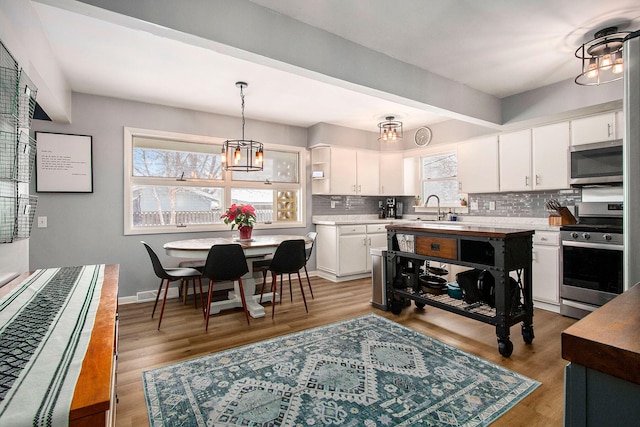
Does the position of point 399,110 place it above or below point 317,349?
above

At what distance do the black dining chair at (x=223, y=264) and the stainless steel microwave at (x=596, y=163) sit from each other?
11.7 feet

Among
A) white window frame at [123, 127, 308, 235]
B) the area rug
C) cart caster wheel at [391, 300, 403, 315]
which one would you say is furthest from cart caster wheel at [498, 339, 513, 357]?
white window frame at [123, 127, 308, 235]

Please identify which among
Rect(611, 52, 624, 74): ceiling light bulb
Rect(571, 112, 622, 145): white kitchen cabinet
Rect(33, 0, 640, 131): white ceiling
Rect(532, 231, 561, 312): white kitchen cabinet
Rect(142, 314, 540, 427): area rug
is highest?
Rect(33, 0, 640, 131): white ceiling

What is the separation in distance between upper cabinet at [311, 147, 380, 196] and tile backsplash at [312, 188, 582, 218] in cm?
38

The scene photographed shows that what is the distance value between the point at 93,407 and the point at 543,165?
4573 millimetres

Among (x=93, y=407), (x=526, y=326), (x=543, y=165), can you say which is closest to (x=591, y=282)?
(x=526, y=326)

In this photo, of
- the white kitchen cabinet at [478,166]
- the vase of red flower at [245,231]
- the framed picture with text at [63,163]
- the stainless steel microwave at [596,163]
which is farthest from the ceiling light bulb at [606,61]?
the framed picture with text at [63,163]

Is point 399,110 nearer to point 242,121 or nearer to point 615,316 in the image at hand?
point 242,121

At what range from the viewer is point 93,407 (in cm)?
66

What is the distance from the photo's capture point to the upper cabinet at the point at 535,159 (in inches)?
147

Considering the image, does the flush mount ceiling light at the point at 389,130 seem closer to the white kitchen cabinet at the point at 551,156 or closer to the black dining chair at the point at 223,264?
the white kitchen cabinet at the point at 551,156

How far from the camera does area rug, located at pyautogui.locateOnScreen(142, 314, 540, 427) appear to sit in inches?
70.0

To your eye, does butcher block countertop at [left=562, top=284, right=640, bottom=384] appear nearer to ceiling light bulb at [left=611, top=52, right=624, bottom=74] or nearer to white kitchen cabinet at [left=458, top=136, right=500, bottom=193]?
ceiling light bulb at [left=611, top=52, right=624, bottom=74]

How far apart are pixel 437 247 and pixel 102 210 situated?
12.3 feet
